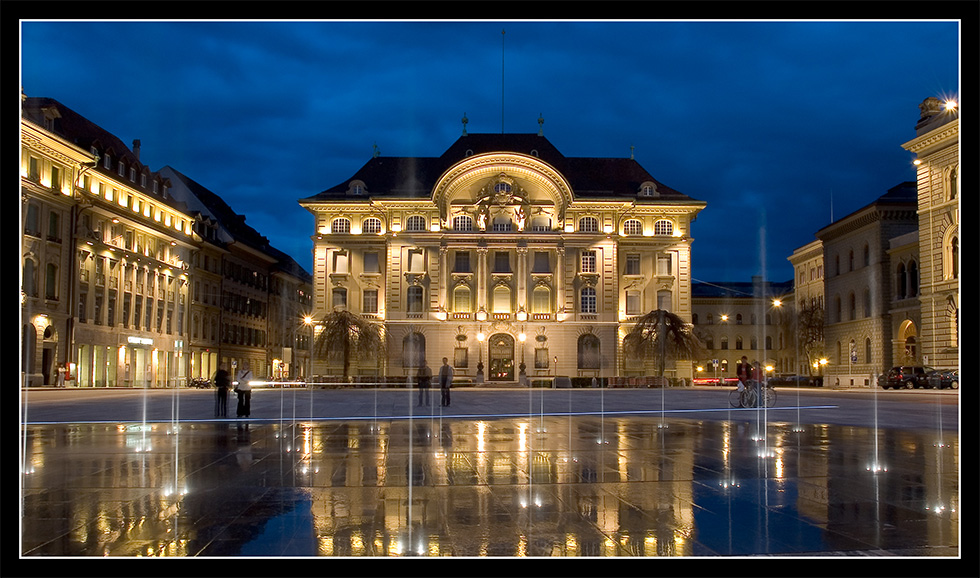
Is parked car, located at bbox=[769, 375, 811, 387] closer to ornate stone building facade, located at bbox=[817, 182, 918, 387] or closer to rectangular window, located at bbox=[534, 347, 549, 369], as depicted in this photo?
ornate stone building facade, located at bbox=[817, 182, 918, 387]

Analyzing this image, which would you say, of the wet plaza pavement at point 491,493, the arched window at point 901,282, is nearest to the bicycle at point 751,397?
the wet plaza pavement at point 491,493

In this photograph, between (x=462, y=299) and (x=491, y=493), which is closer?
(x=491, y=493)

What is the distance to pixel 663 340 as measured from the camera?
71.7 metres

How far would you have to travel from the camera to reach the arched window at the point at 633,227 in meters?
78.9

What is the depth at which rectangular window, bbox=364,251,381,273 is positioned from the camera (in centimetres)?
7819

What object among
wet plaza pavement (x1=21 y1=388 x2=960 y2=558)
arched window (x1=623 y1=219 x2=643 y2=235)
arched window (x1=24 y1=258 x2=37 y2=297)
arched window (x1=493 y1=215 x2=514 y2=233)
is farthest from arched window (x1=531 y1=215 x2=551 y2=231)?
wet plaza pavement (x1=21 y1=388 x2=960 y2=558)

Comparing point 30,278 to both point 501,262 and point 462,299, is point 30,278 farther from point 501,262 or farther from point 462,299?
point 501,262

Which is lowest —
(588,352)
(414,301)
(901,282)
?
(588,352)

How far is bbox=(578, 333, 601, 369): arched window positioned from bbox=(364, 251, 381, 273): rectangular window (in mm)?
19193

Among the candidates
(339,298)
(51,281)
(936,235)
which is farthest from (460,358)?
(936,235)

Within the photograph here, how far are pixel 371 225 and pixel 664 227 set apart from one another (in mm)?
26483

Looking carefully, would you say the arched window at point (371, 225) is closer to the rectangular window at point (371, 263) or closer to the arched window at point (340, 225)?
the arched window at point (340, 225)

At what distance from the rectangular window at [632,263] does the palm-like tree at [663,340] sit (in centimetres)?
675

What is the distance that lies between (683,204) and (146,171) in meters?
45.8
